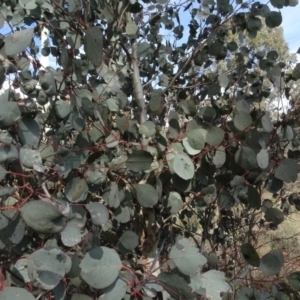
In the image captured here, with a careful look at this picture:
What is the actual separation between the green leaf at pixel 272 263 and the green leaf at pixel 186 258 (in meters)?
0.21

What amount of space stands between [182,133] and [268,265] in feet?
1.09

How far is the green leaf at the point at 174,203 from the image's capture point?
1089mm

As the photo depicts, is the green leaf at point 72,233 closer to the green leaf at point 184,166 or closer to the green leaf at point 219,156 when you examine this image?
the green leaf at point 184,166

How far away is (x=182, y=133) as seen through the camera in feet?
3.43

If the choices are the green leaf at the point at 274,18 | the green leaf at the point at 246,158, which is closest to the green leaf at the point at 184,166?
the green leaf at the point at 246,158

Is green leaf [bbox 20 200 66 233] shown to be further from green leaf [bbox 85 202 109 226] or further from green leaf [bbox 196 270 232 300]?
green leaf [bbox 196 270 232 300]

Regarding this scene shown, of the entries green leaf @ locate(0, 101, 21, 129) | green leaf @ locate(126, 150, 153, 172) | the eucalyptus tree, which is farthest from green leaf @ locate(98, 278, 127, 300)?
green leaf @ locate(0, 101, 21, 129)

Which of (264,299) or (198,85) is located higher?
(198,85)

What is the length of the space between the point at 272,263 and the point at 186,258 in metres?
0.25

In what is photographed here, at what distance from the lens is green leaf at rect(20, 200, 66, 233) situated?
69 centimetres

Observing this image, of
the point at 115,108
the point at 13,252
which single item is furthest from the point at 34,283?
the point at 115,108

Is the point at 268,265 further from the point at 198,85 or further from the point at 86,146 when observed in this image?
the point at 198,85

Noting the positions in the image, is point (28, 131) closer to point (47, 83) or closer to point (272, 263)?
point (47, 83)

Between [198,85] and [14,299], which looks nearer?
[14,299]
